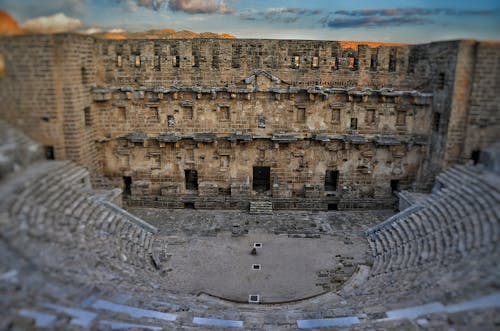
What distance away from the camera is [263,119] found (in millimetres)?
16984

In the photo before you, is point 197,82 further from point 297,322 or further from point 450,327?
point 450,327

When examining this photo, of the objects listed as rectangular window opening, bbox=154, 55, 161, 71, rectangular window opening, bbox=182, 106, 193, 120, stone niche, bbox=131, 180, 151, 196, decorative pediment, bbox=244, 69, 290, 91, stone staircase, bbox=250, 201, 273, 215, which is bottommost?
stone staircase, bbox=250, 201, 273, 215

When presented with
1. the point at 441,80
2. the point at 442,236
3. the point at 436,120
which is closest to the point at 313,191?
the point at 436,120

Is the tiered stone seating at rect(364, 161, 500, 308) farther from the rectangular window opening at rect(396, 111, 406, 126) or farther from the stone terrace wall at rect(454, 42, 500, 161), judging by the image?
the rectangular window opening at rect(396, 111, 406, 126)

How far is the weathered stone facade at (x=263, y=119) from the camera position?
16.4 metres

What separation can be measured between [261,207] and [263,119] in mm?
3728

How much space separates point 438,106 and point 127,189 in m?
13.5

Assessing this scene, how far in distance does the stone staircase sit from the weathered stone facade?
0.34 meters

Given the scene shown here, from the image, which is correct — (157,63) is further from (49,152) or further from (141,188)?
(49,152)

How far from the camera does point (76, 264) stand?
10141mm

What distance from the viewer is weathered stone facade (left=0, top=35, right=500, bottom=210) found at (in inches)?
647

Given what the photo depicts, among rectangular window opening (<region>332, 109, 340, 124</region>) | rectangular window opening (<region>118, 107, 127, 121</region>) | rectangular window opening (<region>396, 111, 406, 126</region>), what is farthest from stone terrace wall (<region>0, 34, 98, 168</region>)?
rectangular window opening (<region>396, 111, 406, 126</region>)

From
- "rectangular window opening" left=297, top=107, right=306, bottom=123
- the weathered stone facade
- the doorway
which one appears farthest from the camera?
the doorway

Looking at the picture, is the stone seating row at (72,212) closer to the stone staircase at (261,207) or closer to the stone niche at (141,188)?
the stone niche at (141,188)
